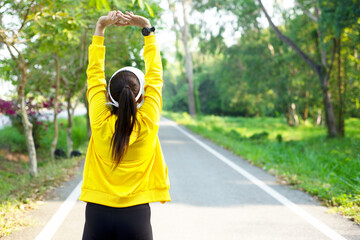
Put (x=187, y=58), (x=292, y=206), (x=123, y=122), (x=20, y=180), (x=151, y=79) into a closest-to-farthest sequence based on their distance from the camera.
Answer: (x=123, y=122)
(x=151, y=79)
(x=292, y=206)
(x=20, y=180)
(x=187, y=58)

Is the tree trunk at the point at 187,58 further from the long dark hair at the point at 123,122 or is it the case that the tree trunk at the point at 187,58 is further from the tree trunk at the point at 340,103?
the long dark hair at the point at 123,122

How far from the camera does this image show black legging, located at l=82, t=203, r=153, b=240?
2.00 meters

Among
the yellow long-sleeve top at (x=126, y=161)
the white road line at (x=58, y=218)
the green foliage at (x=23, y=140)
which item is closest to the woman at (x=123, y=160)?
the yellow long-sleeve top at (x=126, y=161)

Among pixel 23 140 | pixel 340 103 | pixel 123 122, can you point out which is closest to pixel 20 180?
pixel 123 122

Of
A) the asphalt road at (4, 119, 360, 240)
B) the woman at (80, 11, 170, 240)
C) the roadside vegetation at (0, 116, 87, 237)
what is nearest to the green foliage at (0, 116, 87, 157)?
the roadside vegetation at (0, 116, 87, 237)

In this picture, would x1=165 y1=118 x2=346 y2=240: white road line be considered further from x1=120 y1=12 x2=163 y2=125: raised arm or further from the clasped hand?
the clasped hand

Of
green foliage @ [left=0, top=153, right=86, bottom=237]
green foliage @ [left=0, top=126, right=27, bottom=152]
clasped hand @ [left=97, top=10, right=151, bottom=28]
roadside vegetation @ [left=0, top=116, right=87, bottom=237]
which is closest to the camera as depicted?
clasped hand @ [left=97, top=10, right=151, bottom=28]

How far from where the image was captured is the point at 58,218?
199 inches

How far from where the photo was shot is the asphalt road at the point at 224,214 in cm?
440

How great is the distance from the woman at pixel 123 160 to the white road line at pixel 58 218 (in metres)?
2.59

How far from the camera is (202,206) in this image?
5695mm

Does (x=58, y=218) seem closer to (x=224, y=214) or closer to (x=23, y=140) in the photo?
(x=224, y=214)

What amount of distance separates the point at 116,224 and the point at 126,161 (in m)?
0.35

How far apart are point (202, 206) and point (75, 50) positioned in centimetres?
929
